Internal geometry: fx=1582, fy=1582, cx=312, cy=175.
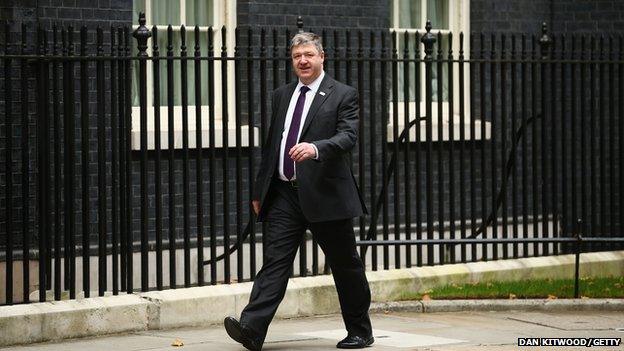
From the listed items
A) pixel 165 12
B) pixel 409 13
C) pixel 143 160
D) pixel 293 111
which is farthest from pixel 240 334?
pixel 409 13

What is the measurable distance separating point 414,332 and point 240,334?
5.47ft

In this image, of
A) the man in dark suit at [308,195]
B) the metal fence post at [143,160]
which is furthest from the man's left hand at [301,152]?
the metal fence post at [143,160]

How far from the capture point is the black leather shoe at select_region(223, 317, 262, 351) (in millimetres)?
8781

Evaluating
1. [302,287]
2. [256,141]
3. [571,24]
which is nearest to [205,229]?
[256,141]

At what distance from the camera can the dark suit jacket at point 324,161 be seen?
8.88 metres

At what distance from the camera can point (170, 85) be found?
1038 centimetres

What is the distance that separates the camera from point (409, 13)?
14734 millimetres

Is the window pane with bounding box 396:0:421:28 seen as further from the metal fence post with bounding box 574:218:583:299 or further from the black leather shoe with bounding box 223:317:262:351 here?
the black leather shoe with bounding box 223:317:262:351

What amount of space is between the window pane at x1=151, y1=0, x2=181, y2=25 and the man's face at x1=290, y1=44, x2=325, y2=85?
3.88 m

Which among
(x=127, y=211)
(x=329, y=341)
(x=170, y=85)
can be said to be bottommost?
(x=329, y=341)

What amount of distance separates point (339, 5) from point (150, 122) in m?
2.29

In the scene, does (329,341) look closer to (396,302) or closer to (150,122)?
(396,302)

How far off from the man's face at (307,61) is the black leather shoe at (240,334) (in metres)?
1.42

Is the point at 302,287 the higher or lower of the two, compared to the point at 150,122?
lower
